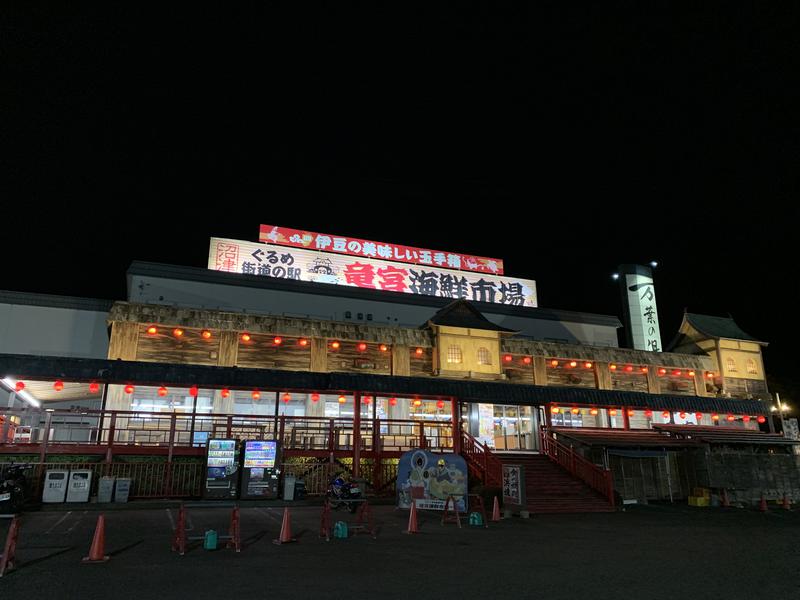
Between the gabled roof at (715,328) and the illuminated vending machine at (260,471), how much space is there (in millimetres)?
26854

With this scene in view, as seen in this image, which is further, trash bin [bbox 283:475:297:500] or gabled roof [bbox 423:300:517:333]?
gabled roof [bbox 423:300:517:333]

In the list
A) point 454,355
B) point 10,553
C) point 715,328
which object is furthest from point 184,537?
point 715,328

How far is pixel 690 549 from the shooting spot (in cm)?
1130

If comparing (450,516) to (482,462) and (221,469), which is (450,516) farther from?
(221,469)

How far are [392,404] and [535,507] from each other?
377 inches

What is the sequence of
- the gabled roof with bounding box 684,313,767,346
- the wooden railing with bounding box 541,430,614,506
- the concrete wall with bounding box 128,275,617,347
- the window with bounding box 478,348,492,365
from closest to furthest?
the wooden railing with bounding box 541,430,614,506
the window with bounding box 478,348,492,365
the concrete wall with bounding box 128,275,617,347
the gabled roof with bounding box 684,313,767,346

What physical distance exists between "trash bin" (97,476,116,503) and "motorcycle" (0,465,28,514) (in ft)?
6.59

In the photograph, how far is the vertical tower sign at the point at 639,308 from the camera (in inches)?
1383

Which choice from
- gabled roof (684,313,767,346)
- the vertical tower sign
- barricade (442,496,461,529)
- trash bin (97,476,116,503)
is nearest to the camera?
barricade (442,496,461,529)

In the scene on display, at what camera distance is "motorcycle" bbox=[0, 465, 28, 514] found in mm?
14164

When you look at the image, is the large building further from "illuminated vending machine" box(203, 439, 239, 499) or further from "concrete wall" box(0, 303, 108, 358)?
"illuminated vending machine" box(203, 439, 239, 499)

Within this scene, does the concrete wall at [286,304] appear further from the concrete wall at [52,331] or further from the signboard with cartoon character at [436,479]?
the signboard with cartoon character at [436,479]

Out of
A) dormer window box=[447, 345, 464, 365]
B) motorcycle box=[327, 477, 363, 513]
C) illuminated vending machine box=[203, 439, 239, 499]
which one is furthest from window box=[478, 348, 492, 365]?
illuminated vending machine box=[203, 439, 239, 499]

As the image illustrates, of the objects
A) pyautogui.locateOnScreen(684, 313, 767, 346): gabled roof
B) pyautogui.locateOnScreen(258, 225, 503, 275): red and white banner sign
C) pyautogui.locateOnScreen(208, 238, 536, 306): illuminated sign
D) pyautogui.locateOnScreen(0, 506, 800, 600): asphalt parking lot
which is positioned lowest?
pyautogui.locateOnScreen(0, 506, 800, 600): asphalt parking lot
